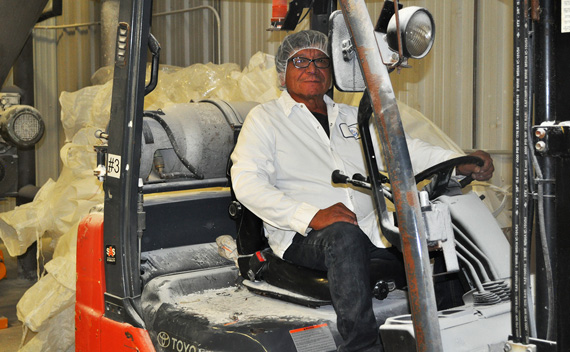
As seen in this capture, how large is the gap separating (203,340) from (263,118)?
1023mm

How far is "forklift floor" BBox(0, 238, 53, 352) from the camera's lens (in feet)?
17.8

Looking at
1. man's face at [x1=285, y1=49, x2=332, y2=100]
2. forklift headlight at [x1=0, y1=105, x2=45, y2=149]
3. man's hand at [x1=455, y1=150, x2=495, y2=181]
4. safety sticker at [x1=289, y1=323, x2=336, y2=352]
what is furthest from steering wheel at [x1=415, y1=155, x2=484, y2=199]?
forklift headlight at [x1=0, y1=105, x2=45, y2=149]

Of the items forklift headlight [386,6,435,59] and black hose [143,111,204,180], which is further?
black hose [143,111,204,180]

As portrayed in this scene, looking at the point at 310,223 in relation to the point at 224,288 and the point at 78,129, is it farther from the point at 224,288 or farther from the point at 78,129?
the point at 78,129

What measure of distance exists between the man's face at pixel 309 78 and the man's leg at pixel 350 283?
2.65 ft

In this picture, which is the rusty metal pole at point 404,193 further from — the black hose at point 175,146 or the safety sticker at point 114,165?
the black hose at point 175,146

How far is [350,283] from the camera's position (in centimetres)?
245

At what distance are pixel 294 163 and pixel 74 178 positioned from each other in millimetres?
3229

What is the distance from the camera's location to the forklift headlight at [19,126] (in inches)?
250

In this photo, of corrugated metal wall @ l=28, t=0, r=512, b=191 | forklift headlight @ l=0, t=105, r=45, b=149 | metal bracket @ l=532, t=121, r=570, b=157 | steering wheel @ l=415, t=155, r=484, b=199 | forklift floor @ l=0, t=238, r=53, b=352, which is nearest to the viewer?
metal bracket @ l=532, t=121, r=570, b=157

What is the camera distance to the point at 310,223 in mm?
2643

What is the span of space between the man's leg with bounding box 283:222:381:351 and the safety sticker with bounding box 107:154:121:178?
0.86 metres


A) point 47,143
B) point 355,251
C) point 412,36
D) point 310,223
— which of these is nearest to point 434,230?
point 412,36

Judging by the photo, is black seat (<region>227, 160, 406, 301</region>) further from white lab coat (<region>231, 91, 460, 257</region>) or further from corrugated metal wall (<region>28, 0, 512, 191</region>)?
corrugated metal wall (<region>28, 0, 512, 191</region>)
